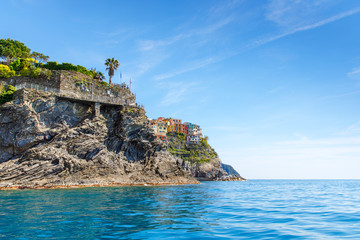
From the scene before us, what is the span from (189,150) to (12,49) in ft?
250

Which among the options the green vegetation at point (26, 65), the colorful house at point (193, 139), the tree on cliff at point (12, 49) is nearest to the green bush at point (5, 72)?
the green vegetation at point (26, 65)

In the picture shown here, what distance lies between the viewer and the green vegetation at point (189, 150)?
112 m

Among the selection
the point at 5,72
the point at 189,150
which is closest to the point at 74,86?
the point at 5,72

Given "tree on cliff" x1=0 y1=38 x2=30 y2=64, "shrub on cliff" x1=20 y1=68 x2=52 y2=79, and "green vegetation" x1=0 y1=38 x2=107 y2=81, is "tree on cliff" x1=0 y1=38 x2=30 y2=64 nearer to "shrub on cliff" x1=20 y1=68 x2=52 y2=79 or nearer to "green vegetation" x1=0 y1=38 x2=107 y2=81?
"green vegetation" x1=0 y1=38 x2=107 y2=81

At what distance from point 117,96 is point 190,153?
63.4 metres

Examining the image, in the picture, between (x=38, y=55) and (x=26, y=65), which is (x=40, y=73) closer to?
(x=26, y=65)

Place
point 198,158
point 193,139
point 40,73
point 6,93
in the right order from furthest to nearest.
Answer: point 193,139 < point 198,158 < point 40,73 < point 6,93

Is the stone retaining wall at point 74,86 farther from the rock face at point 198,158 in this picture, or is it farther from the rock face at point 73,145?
the rock face at point 198,158

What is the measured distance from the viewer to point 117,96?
187 ft

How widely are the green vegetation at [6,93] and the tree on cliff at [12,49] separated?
866 inches

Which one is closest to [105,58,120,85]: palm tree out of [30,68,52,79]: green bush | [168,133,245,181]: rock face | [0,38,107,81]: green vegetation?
[0,38,107,81]: green vegetation

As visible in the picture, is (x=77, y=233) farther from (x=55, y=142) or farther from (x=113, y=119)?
(x=113, y=119)

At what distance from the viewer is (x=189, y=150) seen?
116875mm

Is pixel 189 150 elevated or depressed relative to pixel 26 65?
depressed
